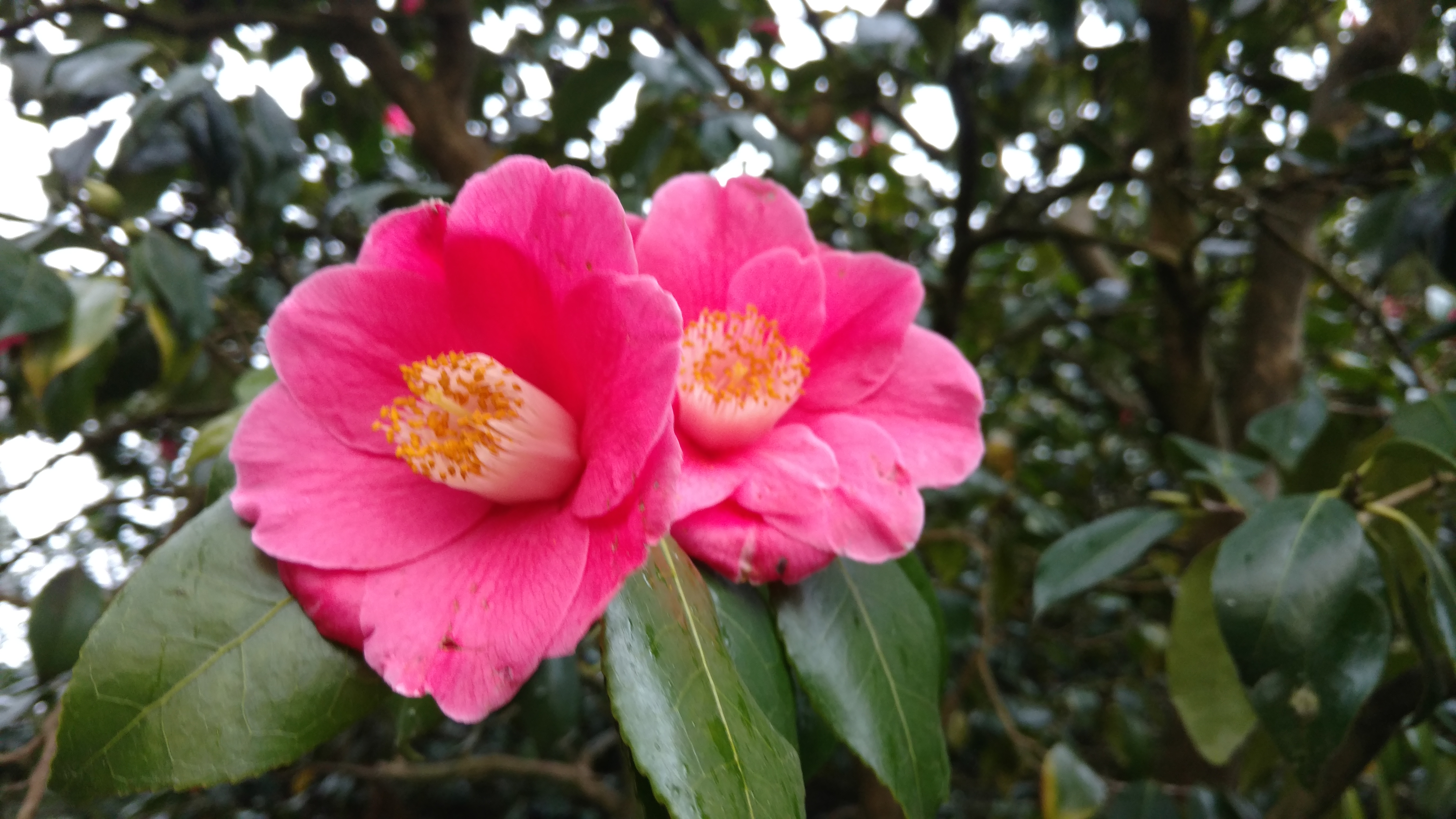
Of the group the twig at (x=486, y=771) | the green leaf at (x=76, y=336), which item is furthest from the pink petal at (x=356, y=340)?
the twig at (x=486, y=771)

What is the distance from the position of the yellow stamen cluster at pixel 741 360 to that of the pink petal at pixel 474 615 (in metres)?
0.12

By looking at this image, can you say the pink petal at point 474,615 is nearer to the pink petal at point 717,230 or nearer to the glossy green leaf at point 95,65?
the pink petal at point 717,230

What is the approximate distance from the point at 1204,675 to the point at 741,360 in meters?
0.63

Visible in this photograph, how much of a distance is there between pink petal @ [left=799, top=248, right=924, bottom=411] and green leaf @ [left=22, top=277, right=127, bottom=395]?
2.33 feet

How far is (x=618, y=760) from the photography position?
6.30ft

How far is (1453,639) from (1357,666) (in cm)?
6

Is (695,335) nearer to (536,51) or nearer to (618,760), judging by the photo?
(536,51)

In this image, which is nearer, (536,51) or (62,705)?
(62,705)

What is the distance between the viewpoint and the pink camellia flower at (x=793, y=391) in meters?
0.40

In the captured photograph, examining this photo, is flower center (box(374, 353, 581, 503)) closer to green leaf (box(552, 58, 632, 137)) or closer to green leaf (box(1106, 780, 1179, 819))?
green leaf (box(552, 58, 632, 137))

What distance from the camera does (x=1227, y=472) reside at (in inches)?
31.8

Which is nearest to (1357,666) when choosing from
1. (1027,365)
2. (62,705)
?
(62,705)

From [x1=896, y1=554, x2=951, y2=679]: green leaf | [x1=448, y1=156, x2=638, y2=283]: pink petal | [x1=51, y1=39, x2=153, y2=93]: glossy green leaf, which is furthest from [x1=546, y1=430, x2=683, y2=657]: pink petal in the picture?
[x1=51, y1=39, x2=153, y2=93]: glossy green leaf

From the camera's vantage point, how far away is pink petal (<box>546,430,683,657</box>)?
33cm
